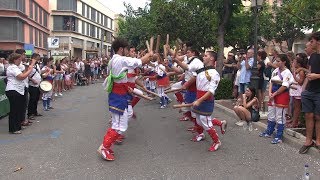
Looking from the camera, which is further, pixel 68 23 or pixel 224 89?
pixel 68 23

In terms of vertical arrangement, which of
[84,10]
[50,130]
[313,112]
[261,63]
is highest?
[84,10]

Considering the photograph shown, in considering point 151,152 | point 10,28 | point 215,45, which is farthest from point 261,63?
point 10,28

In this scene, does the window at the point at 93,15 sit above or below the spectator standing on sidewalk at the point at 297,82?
above

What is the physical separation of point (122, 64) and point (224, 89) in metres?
8.39

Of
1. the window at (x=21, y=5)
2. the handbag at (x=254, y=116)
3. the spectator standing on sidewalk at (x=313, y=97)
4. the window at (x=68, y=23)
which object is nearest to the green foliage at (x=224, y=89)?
the handbag at (x=254, y=116)

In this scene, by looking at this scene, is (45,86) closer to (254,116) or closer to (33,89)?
(33,89)

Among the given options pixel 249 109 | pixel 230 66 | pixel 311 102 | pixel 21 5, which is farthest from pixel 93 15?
pixel 311 102

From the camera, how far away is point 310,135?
7336 mm

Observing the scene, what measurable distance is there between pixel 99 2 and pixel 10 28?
146 ft

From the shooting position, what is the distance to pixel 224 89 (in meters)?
14.9

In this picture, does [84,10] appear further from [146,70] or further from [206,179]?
[206,179]

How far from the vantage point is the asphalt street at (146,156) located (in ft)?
20.6

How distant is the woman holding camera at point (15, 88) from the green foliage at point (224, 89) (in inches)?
286

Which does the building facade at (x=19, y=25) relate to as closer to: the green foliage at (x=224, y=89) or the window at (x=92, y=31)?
the window at (x=92, y=31)
